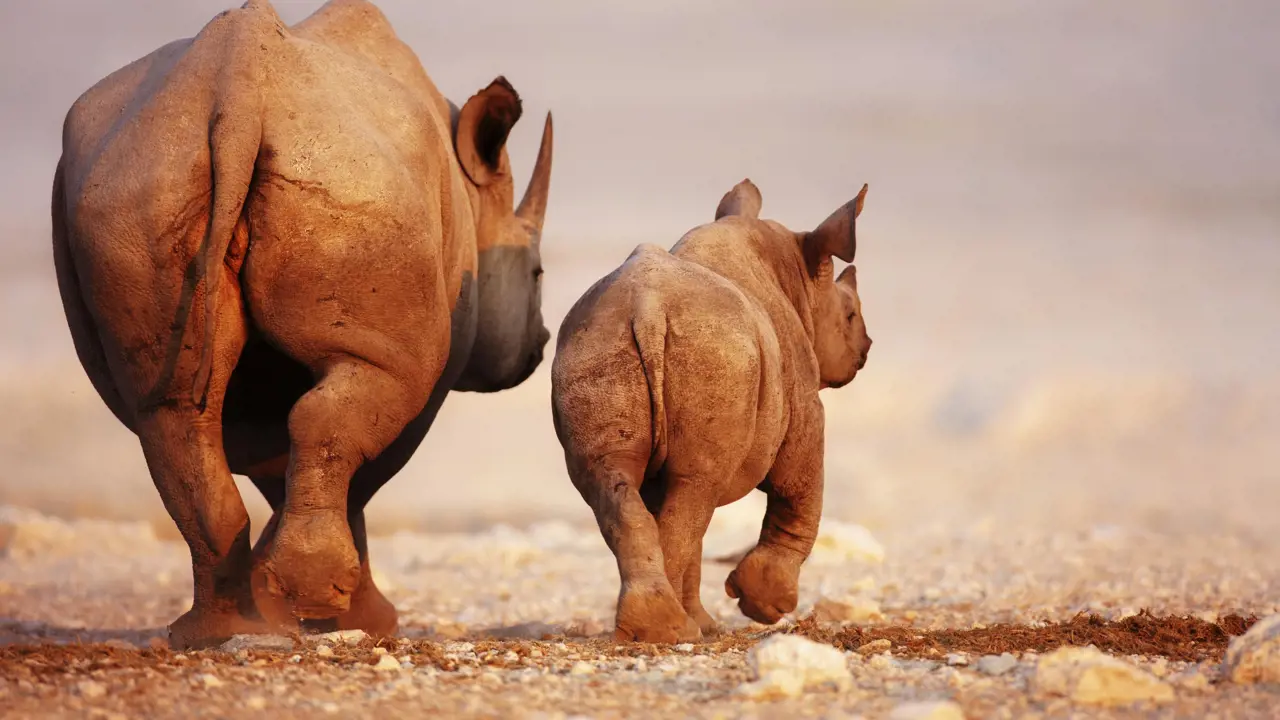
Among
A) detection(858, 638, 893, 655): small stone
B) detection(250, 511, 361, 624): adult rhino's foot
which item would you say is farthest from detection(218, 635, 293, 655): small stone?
detection(858, 638, 893, 655): small stone

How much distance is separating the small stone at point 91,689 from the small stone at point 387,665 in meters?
0.98

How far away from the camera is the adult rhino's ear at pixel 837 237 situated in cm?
912

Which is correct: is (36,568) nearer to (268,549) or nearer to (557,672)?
(268,549)

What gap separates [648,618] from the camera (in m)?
7.02

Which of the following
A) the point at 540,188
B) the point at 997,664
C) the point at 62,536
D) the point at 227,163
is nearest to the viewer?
the point at 997,664

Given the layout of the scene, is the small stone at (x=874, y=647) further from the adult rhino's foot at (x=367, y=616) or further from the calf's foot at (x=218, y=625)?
the adult rhino's foot at (x=367, y=616)

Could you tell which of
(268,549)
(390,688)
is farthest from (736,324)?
(390,688)

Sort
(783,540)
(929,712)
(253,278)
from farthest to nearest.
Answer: (783,540)
(253,278)
(929,712)

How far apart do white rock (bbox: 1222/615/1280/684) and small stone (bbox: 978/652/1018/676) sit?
72cm

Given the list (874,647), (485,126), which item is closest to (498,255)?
(485,126)

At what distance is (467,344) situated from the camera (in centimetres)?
902

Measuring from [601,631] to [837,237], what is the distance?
2.67 metres

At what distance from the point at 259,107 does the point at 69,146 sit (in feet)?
3.35

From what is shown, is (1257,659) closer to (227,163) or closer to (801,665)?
(801,665)
